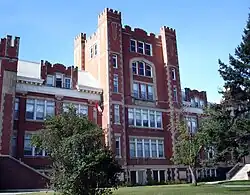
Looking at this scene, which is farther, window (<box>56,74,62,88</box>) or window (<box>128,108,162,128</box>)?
window (<box>128,108,162,128</box>)

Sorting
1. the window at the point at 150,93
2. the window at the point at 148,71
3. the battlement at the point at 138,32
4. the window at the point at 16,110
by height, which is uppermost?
the battlement at the point at 138,32

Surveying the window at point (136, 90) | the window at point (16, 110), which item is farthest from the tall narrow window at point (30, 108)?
the window at point (136, 90)

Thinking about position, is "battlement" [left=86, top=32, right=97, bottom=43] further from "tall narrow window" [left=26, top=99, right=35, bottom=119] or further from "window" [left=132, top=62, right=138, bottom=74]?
"tall narrow window" [left=26, top=99, right=35, bottom=119]

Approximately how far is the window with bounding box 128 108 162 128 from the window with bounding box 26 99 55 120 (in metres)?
10.0

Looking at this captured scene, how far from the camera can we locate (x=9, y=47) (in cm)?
3403

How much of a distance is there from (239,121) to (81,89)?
20779 mm

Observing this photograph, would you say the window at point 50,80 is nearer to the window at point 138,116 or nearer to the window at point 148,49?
the window at point 138,116

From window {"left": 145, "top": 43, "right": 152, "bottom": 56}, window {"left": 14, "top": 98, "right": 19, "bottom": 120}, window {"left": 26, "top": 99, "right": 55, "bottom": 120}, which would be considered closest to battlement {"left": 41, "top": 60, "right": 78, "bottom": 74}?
window {"left": 26, "top": 99, "right": 55, "bottom": 120}

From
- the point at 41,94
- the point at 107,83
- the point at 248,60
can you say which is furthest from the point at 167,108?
the point at 248,60

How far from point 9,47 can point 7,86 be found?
4.30 metres

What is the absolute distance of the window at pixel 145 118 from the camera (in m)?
41.6

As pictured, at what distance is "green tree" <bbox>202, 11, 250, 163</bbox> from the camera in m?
23.5

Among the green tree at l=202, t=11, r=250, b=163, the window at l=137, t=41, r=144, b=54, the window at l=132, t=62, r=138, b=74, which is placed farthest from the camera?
the window at l=137, t=41, r=144, b=54

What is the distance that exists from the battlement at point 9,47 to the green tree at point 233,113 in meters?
20.7
